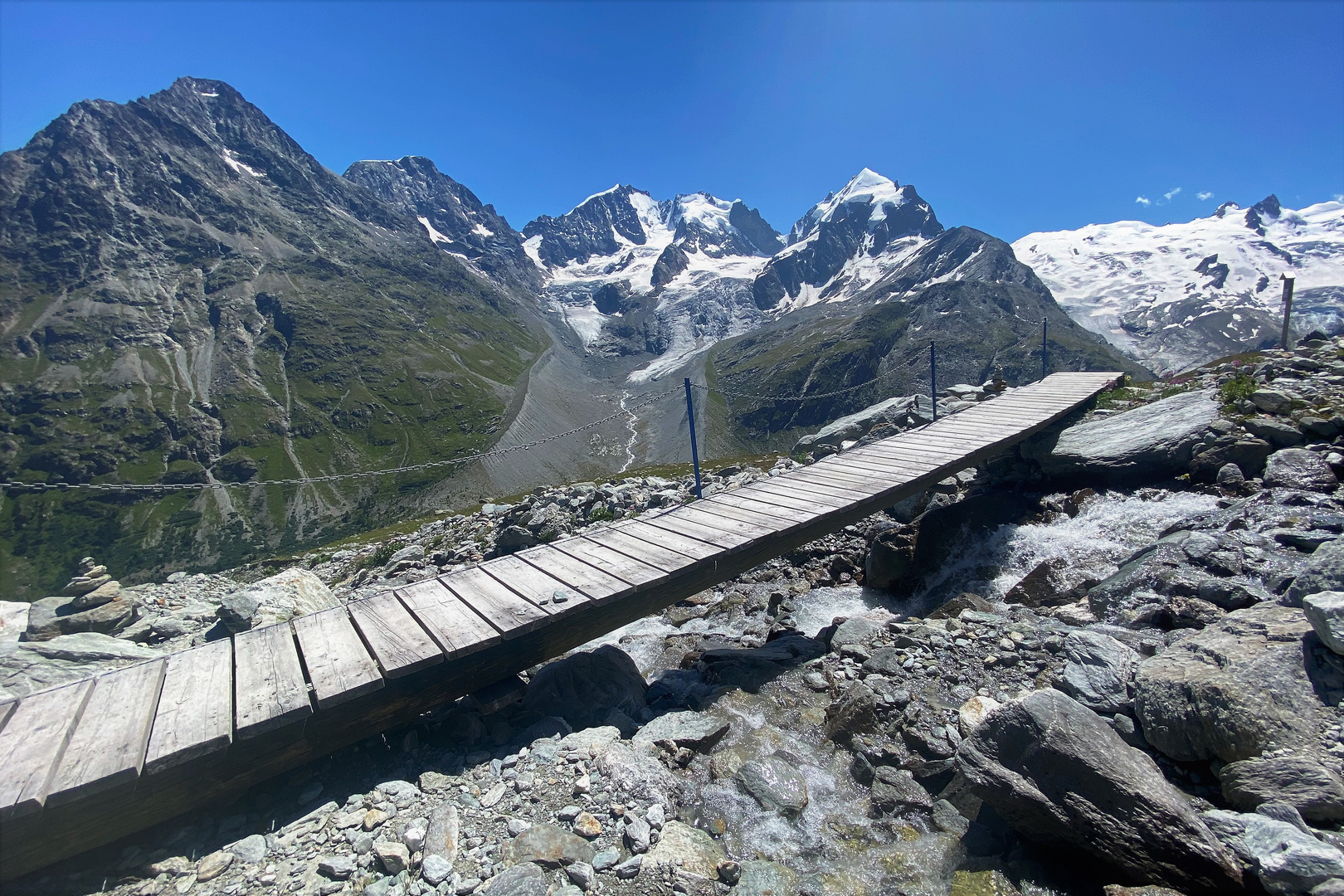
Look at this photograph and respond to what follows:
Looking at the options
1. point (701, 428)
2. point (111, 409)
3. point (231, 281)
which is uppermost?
point (231, 281)

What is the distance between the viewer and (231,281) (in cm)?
19475

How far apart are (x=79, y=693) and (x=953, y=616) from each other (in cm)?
996

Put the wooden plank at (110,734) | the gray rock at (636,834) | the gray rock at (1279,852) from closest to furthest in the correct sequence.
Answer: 1. the gray rock at (1279,852)
2. the wooden plank at (110,734)
3. the gray rock at (636,834)

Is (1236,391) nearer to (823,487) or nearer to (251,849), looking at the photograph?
(823,487)

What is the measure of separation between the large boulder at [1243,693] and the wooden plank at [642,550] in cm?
485

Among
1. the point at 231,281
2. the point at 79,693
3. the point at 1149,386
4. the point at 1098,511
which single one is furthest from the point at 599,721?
the point at 231,281

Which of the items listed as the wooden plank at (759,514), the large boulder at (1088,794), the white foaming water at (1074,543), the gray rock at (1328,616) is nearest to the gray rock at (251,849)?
the large boulder at (1088,794)

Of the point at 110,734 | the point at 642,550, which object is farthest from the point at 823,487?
the point at 110,734

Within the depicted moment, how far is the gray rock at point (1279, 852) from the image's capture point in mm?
2982

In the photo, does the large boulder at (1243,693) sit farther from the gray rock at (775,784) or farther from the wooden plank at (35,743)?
the wooden plank at (35,743)

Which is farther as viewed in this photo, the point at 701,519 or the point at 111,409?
the point at 111,409

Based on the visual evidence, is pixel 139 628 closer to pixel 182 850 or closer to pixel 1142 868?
pixel 182 850

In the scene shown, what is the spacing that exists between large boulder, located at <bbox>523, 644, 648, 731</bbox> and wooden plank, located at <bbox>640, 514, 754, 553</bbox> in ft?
6.74

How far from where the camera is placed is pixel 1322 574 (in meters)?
5.19
